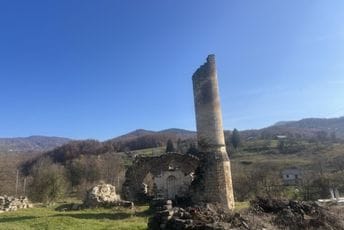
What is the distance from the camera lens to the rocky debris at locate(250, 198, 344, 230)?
10.2 meters

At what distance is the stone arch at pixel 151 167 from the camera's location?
83.1 ft

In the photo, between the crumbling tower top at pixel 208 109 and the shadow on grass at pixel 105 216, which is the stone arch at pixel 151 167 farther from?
the shadow on grass at pixel 105 216

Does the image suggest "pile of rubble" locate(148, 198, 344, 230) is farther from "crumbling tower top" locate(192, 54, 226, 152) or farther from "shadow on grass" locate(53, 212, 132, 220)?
"crumbling tower top" locate(192, 54, 226, 152)

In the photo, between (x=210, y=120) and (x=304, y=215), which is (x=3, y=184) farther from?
(x=304, y=215)

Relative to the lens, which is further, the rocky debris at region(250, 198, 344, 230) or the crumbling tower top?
the crumbling tower top

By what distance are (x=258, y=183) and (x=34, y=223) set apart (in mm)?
24732

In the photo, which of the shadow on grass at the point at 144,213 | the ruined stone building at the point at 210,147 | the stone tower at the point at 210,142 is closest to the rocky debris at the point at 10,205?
→ the shadow on grass at the point at 144,213

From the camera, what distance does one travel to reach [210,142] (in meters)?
18.4

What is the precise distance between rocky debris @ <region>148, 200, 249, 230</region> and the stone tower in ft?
22.5

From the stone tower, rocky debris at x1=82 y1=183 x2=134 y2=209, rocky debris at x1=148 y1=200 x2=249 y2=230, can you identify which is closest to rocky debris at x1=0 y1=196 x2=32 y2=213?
rocky debris at x1=82 y1=183 x2=134 y2=209

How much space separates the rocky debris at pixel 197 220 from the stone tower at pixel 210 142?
22.5ft

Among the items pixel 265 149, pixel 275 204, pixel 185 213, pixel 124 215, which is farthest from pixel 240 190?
pixel 265 149

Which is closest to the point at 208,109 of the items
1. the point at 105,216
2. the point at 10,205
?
the point at 105,216

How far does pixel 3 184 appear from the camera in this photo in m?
39.8
